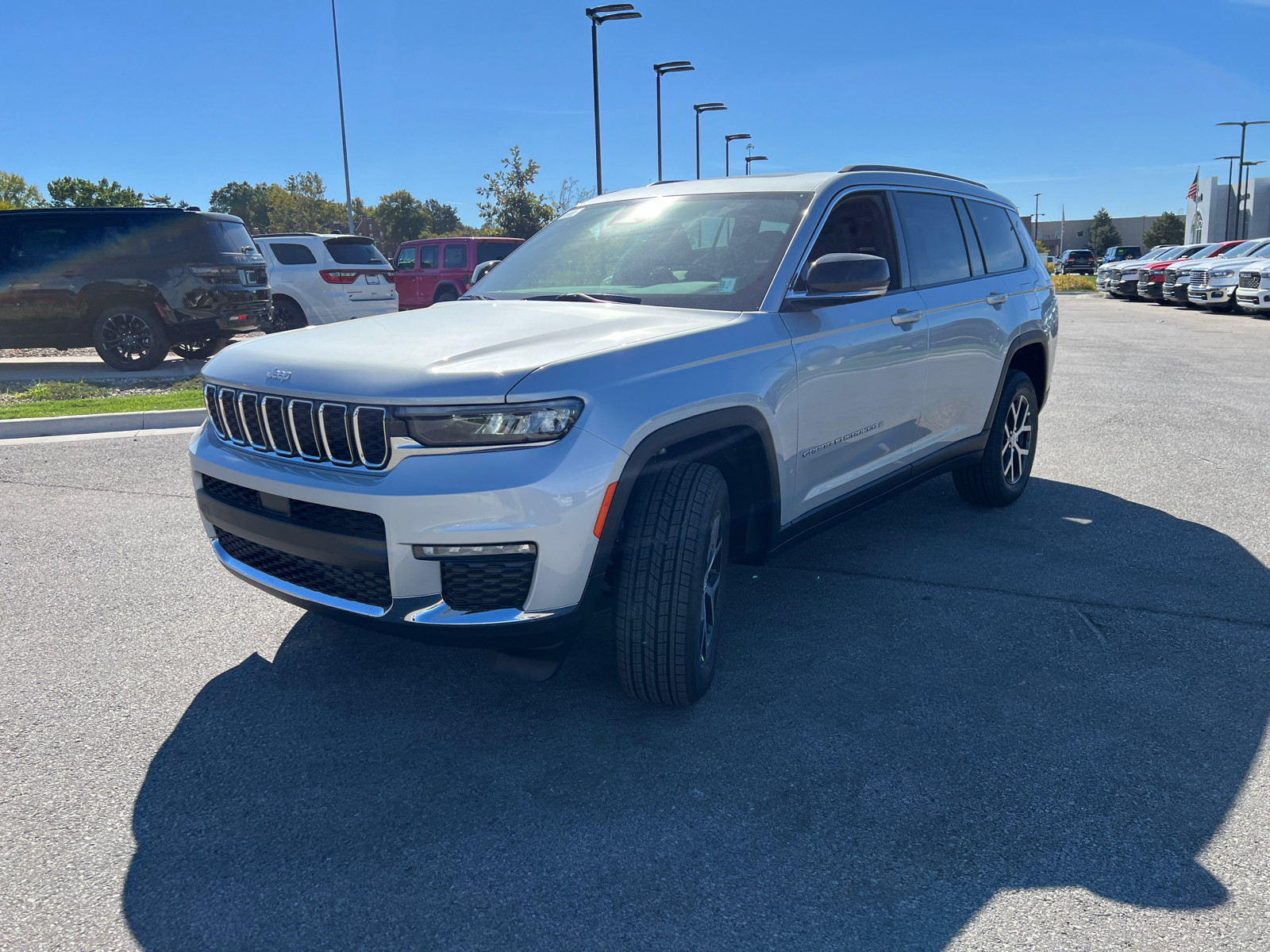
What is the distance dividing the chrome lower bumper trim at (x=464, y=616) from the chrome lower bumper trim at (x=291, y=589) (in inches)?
4.8

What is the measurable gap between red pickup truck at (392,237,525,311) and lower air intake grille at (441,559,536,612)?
1517cm

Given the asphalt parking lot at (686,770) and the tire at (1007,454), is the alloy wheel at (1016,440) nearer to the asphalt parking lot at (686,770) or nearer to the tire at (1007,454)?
the tire at (1007,454)

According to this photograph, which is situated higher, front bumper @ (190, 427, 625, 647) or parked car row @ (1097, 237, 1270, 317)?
parked car row @ (1097, 237, 1270, 317)

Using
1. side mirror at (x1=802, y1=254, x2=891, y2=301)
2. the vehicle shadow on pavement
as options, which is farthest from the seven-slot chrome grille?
side mirror at (x1=802, y1=254, x2=891, y2=301)

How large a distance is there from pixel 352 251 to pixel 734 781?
13.9m

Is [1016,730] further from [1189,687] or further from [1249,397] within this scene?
[1249,397]

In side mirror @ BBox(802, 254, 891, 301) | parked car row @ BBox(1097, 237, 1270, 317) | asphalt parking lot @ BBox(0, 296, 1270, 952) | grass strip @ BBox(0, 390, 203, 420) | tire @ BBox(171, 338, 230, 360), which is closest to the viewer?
asphalt parking lot @ BBox(0, 296, 1270, 952)

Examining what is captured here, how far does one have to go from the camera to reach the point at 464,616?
2691 millimetres

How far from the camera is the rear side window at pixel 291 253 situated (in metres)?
14.7

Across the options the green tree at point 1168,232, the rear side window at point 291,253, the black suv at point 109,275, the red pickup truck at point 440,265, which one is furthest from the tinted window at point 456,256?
the green tree at point 1168,232

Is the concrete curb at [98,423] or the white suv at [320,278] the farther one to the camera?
the white suv at [320,278]

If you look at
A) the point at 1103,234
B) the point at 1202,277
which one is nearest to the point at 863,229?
the point at 1202,277

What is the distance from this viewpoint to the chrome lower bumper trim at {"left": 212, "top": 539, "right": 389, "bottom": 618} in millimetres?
2783

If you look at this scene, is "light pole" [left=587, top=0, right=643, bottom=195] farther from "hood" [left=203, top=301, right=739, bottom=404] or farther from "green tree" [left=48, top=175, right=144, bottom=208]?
"green tree" [left=48, top=175, right=144, bottom=208]
